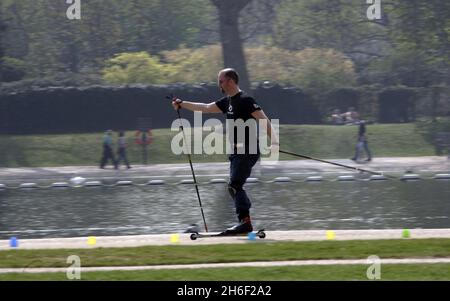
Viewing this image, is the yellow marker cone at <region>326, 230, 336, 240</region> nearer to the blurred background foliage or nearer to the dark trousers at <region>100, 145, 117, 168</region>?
the dark trousers at <region>100, 145, 117, 168</region>

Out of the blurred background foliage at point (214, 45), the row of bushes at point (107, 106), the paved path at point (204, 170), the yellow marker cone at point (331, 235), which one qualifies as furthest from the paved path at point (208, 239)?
the blurred background foliage at point (214, 45)

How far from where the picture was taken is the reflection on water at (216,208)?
46.0ft

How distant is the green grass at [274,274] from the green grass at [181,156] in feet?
Answer: 80.8

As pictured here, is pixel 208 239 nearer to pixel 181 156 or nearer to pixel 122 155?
pixel 122 155

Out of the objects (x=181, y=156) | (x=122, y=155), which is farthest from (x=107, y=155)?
(x=181, y=156)

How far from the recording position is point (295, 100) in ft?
139

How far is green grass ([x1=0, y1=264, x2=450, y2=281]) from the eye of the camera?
328 inches

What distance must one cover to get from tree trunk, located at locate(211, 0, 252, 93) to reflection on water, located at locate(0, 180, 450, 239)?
20.1 metres

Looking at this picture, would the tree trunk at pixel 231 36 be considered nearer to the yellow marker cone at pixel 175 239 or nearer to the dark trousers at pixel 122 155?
the dark trousers at pixel 122 155

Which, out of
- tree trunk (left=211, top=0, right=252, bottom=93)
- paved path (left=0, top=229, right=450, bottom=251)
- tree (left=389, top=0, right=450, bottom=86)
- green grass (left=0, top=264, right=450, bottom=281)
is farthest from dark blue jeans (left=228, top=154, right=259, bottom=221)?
tree (left=389, top=0, right=450, bottom=86)

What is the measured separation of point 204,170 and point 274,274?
2075 centimetres

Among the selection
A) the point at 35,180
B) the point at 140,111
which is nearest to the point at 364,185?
the point at 35,180
